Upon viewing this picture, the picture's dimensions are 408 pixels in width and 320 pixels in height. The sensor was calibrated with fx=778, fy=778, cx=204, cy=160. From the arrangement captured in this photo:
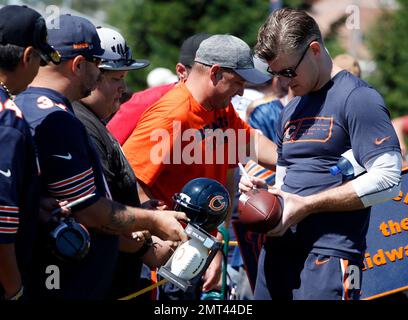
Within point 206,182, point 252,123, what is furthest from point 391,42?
point 206,182

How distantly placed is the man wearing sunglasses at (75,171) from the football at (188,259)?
7 cm

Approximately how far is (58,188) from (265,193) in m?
1.34

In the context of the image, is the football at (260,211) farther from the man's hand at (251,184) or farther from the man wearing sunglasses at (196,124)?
the man wearing sunglasses at (196,124)

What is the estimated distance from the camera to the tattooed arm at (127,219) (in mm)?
3922

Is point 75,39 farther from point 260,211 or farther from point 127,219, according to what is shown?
point 260,211

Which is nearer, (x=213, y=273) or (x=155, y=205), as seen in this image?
(x=155, y=205)

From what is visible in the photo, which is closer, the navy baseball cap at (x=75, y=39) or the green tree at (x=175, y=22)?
the navy baseball cap at (x=75, y=39)

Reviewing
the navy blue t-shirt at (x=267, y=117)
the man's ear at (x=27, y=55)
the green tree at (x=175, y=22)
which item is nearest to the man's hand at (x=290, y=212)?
the man's ear at (x=27, y=55)

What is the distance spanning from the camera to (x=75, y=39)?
13.5ft

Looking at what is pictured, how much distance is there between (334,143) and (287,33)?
0.72 metres

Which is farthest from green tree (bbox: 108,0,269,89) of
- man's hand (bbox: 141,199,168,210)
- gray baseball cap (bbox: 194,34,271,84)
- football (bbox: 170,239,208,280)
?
football (bbox: 170,239,208,280)

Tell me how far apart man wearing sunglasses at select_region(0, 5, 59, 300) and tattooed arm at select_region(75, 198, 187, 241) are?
367 millimetres

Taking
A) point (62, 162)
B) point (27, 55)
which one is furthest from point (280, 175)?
point (27, 55)

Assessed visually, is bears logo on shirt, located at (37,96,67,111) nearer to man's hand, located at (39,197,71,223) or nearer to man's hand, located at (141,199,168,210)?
man's hand, located at (39,197,71,223)
